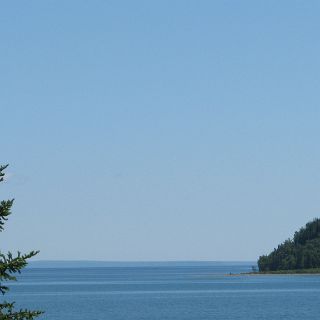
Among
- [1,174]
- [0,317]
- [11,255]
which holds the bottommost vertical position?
[0,317]

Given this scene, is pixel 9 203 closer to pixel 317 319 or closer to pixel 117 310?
pixel 317 319

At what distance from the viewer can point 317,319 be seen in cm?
12406

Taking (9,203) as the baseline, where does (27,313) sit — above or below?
below

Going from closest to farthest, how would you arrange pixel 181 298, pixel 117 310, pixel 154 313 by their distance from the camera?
pixel 154 313
pixel 117 310
pixel 181 298

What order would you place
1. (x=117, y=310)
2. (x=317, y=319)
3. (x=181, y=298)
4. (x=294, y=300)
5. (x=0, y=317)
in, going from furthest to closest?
1. (x=181, y=298)
2. (x=294, y=300)
3. (x=117, y=310)
4. (x=317, y=319)
5. (x=0, y=317)

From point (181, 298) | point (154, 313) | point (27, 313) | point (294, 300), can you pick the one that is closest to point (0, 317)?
point (27, 313)

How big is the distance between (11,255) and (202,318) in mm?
107185

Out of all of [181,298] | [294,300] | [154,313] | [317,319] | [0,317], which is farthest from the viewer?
[181,298]

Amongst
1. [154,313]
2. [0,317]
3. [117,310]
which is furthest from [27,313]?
[117,310]

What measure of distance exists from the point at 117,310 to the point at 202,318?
23917 millimetres

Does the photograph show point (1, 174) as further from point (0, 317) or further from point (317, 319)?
point (317, 319)

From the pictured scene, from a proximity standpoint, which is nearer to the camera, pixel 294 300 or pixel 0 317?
pixel 0 317

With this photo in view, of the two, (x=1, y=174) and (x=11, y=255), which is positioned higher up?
(x=1, y=174)

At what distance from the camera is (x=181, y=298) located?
180250mm
